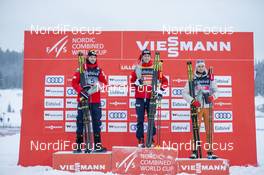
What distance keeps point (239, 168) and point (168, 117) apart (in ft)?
5.59

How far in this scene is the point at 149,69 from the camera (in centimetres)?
619

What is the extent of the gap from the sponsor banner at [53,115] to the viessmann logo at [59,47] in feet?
3.80

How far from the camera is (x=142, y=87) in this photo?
19.9 feet

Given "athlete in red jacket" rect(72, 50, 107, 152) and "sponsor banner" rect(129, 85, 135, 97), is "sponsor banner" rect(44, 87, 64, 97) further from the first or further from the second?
"sponsor banner" rect(129, 85, 135, 97)

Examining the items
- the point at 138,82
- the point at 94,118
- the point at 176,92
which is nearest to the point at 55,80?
the point at 94,118

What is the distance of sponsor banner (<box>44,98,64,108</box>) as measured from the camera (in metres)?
6.86

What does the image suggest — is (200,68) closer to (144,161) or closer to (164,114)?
(164,114)

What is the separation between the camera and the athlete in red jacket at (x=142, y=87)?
6.05m

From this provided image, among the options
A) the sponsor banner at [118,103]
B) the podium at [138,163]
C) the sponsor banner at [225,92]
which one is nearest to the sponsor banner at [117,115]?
the sponsor banner at [118,103]

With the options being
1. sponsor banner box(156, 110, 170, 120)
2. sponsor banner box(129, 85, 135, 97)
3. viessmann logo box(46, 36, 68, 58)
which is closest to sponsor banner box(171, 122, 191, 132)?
sponsor banner box(156, 110, 170, 120)

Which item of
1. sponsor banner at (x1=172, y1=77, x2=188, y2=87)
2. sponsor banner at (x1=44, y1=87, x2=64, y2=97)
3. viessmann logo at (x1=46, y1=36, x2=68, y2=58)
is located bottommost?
sponsor banner at (x1=44, y1=87, x2=64, y2=97)

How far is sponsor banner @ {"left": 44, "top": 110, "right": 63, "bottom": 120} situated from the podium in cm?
151

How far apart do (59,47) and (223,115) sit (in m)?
3.67

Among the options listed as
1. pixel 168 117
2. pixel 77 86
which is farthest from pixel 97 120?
pixel 168 117
